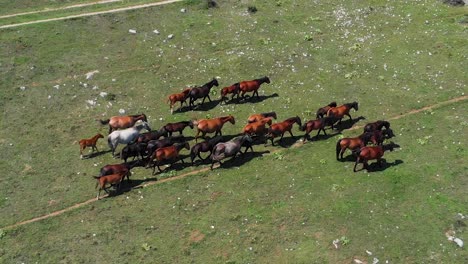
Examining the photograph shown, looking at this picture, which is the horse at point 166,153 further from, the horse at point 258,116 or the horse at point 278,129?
the horse at point 278,129

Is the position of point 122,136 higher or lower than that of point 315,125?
lower

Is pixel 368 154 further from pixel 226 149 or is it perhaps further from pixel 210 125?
pixel 210 125

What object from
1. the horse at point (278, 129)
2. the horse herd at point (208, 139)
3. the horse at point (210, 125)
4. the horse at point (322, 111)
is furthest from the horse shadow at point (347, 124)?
the horse at point (210, 125)

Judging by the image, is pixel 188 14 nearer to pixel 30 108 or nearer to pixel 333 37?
pixel 333 37

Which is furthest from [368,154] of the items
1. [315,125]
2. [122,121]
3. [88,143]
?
[88,143]

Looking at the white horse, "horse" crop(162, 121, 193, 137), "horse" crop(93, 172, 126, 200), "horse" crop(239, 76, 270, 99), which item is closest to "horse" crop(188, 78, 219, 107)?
"horse" crop(239, 76, 270, 99)

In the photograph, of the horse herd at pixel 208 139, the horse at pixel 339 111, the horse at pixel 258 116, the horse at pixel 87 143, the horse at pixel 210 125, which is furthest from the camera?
the horse at pixel 258 116
